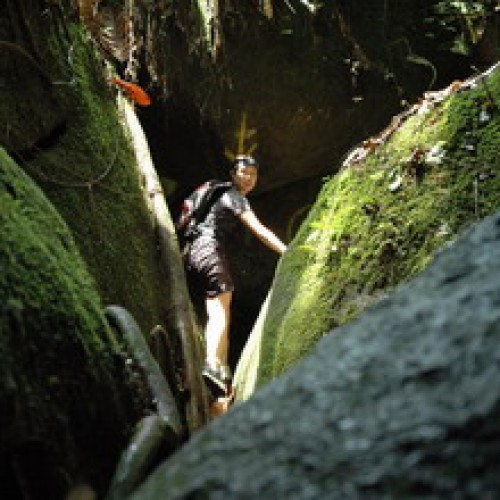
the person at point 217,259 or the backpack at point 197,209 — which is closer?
the person at point 217,259

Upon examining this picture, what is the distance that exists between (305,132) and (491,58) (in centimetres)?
279

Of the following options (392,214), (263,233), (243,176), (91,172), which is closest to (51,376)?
(392,214)

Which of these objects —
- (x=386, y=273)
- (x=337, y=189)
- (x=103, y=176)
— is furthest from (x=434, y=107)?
(x=103, y=176)

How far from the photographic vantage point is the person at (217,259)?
19.1 feet

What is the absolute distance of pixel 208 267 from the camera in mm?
6109

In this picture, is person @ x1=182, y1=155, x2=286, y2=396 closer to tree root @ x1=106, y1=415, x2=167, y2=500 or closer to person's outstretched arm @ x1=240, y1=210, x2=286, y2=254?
person's outstretched arm @ x1=240, y1=210, x2=286, y2=254

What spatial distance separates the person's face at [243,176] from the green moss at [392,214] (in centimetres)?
224

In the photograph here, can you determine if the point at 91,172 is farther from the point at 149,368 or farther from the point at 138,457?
the point at 138,457

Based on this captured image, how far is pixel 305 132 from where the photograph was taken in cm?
894

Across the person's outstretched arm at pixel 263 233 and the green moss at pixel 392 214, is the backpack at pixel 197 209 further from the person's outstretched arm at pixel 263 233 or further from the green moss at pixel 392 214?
the green moss at pixel 392 214

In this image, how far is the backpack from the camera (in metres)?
6.40

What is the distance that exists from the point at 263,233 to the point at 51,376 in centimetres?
424

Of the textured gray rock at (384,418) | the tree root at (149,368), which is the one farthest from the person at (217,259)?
the textured gray rock at (384,418)

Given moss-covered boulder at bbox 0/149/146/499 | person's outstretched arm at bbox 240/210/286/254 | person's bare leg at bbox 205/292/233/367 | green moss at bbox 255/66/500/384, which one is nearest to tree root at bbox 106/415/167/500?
moss-covered boulder at bbox 0/149/146/499
